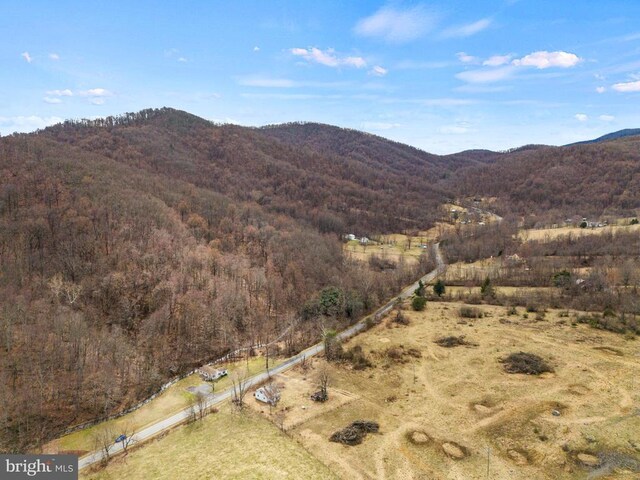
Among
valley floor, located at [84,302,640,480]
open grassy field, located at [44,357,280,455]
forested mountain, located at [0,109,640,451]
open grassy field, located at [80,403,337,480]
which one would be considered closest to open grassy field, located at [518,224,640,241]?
forested mountain, located at [0,109,640,451]

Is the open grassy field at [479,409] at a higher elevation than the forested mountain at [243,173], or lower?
lower

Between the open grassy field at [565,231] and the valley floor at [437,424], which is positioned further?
the open grassy field at [565,231]

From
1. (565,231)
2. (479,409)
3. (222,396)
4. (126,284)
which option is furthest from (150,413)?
(565,231)

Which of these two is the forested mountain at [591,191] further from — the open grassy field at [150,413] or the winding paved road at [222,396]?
the open grassy field at [150,413]

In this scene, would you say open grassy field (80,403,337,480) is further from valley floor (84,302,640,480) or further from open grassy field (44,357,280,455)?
open grassy field (44,357,280,455)

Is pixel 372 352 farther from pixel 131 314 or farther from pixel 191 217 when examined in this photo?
pixel 191 217

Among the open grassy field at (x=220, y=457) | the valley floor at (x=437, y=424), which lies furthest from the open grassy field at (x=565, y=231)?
the open grassy field at (x=220, y=457)

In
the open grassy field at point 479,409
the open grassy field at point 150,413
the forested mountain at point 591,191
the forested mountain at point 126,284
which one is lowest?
the open grassy field at point 150,413
